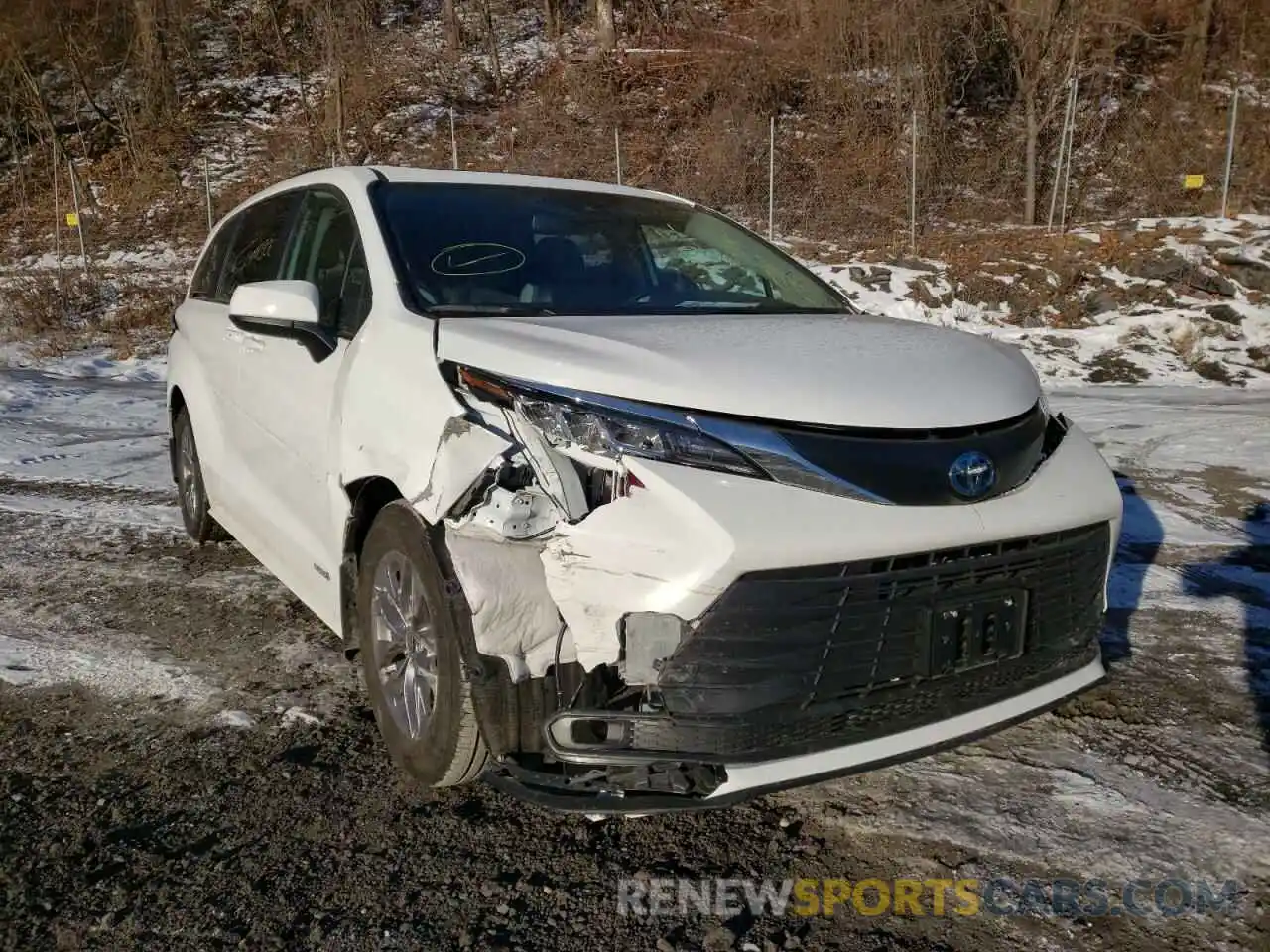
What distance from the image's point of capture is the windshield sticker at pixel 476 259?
3.08m

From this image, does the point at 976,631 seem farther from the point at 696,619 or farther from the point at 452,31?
the point at 452,31

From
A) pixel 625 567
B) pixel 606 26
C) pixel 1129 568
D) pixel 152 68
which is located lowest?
pixel 1129 568

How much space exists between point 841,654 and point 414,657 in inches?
44.0

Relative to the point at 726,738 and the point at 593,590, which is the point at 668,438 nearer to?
the point at 593,590

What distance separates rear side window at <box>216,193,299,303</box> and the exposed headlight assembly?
6.77 ft

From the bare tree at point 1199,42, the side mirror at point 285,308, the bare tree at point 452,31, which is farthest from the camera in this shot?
the bare tree at point 452,31

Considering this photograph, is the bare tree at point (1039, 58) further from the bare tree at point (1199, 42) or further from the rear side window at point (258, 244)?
the rear side window at point (258, 244)

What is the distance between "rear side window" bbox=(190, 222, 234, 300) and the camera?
4582mm

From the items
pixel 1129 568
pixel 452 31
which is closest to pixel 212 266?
pixel 1129 568

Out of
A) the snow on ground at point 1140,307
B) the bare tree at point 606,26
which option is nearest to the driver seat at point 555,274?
the snow on ground at point 1140,307

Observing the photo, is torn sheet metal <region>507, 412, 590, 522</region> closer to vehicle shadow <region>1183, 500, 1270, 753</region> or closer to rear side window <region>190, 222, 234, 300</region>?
vehicle shadow <region>1183, 500, 1270, 753</region>

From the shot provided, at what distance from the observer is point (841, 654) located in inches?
84.0

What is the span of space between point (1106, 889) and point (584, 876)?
3.86ft

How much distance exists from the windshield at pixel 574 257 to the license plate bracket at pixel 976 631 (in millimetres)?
1309
